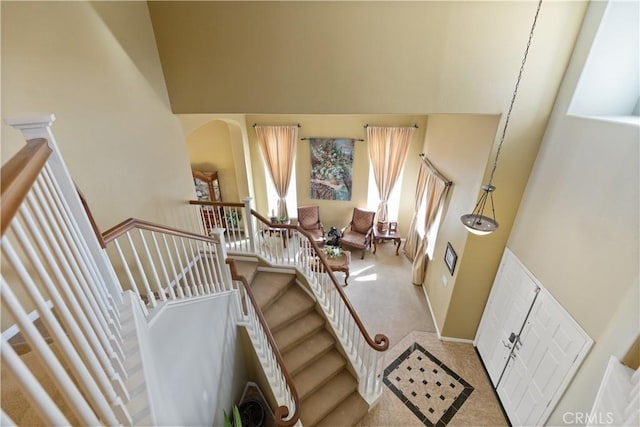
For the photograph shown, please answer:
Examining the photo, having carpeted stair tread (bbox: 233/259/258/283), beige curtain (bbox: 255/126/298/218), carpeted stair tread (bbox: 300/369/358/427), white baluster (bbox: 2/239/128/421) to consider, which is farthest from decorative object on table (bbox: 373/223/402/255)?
white baluster (bbox: 2/239/128/421)

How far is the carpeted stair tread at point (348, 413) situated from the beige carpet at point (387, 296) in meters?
1.19

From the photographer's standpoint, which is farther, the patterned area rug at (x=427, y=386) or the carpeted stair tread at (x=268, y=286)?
the carpeted stair tread at (x=268, y=286)

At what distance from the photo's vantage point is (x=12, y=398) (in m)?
1.37

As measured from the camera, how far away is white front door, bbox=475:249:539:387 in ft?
10.3

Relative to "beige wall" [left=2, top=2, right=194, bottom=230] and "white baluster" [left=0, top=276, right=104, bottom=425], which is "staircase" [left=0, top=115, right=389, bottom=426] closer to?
"white baluster" [left=0, top=276, right=104, bottom=425]

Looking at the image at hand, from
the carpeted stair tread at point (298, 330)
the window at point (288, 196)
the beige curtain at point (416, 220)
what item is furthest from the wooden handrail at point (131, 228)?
the beige curtain at point (416, 220)

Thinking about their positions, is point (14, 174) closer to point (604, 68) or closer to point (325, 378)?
point (325, 378)

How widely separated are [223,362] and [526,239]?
3.65m

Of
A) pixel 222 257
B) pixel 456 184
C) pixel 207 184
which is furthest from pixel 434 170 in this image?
pixel 207 184

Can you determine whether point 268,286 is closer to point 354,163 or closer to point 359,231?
point 359,231

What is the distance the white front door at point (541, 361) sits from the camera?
97.3 inches

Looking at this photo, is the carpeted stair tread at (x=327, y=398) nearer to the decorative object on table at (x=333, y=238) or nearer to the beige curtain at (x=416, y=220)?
the decorative object on table at (x=333, y=238)

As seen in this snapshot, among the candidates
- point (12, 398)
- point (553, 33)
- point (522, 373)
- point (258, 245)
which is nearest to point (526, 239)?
point (522, 373)

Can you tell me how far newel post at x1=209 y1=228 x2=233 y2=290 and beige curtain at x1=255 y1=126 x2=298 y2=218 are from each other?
12.3 ft
